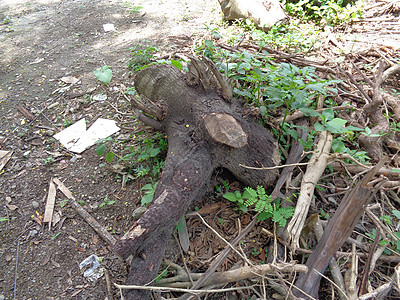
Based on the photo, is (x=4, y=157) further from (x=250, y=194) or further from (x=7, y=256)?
(x=250, y=194)

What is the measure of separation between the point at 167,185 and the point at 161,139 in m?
0.81

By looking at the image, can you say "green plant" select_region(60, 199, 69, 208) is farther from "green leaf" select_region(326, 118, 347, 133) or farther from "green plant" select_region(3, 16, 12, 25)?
"green plant" select_region(3, 16, 12, 25)

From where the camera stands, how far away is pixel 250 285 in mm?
1816

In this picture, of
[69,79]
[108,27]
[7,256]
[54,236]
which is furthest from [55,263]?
[108,27]

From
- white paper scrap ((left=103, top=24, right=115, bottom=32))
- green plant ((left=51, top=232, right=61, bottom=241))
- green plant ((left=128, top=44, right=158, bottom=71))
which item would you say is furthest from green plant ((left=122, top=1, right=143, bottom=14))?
green plant ((left=51, top=232, right=61, bottom=241))

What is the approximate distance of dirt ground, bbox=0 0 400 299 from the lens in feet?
6.73

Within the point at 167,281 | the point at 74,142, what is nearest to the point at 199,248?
the point at 167,281

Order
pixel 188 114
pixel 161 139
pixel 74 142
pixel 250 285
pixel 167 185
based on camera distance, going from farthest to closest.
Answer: pixel 74 142, pixel 161 139, pixel 188 114, pixel 167 185, pixel 250 285

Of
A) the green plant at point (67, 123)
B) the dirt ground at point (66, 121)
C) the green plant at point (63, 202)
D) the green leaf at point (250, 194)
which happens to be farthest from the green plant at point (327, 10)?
the green plant at point (63, 202)

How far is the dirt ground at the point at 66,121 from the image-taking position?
2053mm

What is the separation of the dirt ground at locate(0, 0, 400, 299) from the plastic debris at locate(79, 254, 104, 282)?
0.15ft

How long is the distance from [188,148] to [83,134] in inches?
65.4

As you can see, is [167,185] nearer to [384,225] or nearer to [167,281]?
[167,281]

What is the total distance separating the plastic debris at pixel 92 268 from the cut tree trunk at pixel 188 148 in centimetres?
47
